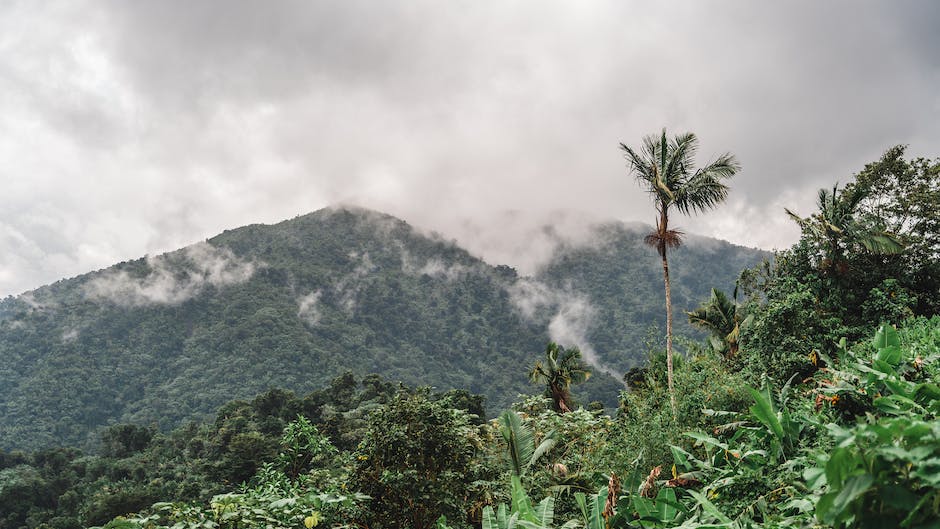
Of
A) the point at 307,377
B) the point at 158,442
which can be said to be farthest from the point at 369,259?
the point at 158,442

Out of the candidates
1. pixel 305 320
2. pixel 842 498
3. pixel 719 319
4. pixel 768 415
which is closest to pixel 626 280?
pixel 305 320

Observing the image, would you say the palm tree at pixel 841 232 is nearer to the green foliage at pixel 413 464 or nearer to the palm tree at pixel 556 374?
the green foliage at pixel 413 464

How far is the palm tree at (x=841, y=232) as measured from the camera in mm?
11977

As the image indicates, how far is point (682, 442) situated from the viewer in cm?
748

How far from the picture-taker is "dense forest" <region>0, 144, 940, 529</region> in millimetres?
3090

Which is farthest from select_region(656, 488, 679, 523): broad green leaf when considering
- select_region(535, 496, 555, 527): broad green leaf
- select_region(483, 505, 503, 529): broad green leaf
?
select_region(483, 505, 503, 529): broad green leaf

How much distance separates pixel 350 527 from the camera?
568cm

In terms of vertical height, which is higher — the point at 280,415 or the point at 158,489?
the point at 280,415

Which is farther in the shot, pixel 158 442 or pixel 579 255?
pixel 579 255

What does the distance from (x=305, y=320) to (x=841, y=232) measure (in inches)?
3688

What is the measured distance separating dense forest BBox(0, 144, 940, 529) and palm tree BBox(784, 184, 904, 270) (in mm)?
39

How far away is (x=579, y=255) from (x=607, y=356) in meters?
54.5

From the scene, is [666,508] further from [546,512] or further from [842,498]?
[842,498]

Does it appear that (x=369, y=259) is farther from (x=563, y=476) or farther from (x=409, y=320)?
(x=563, y=476)
